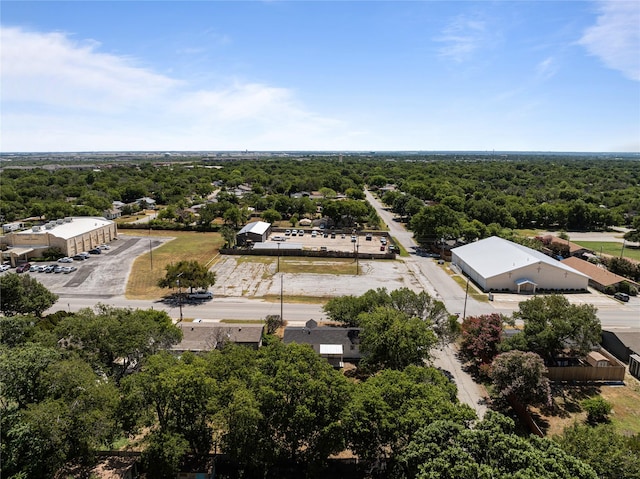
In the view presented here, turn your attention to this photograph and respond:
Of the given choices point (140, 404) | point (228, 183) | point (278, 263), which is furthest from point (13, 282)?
point (228, 183)

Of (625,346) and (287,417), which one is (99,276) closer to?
(287,417)

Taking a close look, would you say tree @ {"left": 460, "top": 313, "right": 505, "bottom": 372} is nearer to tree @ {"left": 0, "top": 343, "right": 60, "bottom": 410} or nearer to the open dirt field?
the open dirt field

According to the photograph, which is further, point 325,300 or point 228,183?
point 228,183

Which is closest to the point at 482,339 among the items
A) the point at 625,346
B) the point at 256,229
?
the point at 625,346

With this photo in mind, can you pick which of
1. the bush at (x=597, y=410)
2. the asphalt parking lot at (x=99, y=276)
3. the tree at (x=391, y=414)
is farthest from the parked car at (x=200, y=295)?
the bush at (x=597, y=410)

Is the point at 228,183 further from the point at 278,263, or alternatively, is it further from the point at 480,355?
the point at 480,355

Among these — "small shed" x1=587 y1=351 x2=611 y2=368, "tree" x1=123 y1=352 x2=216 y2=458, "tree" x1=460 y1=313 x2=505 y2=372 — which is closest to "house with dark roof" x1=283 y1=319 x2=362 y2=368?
"tree" x1=460 y1=313 x2=505 y2=372
